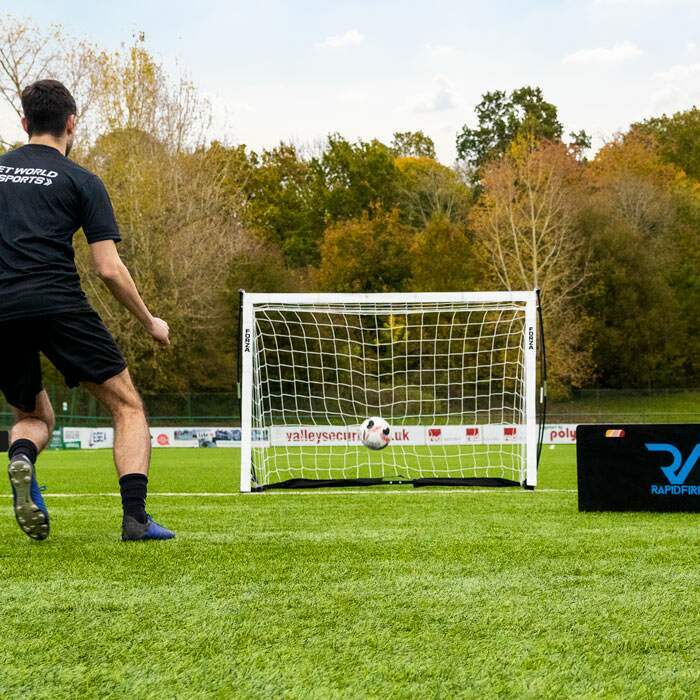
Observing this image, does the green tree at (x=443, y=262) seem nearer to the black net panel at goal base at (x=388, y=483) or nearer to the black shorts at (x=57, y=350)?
the black net panel at goal base at (x=388, y=483)

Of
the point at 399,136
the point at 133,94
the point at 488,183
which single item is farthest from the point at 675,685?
the point at 399,136

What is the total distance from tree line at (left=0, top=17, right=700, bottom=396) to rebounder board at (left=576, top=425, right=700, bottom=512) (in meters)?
29.3

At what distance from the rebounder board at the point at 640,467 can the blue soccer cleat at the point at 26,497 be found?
132 inches

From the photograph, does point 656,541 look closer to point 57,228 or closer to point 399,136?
point 57,228

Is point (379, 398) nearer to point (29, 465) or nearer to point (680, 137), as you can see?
point (29, 465)

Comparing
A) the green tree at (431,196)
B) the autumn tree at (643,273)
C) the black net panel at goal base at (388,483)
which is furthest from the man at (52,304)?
the green tree at (431,196)

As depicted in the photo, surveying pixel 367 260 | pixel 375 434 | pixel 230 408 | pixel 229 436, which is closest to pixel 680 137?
pixel 367 260

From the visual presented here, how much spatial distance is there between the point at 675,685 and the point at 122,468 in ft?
10.8

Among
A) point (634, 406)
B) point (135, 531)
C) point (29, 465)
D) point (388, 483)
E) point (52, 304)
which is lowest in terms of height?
point (388, 483)

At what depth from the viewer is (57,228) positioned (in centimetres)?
483

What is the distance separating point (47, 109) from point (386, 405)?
1330cm

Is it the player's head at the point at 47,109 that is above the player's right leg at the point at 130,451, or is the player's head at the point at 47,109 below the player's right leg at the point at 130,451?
above

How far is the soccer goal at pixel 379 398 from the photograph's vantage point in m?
9.96

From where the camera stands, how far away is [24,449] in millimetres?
4879
